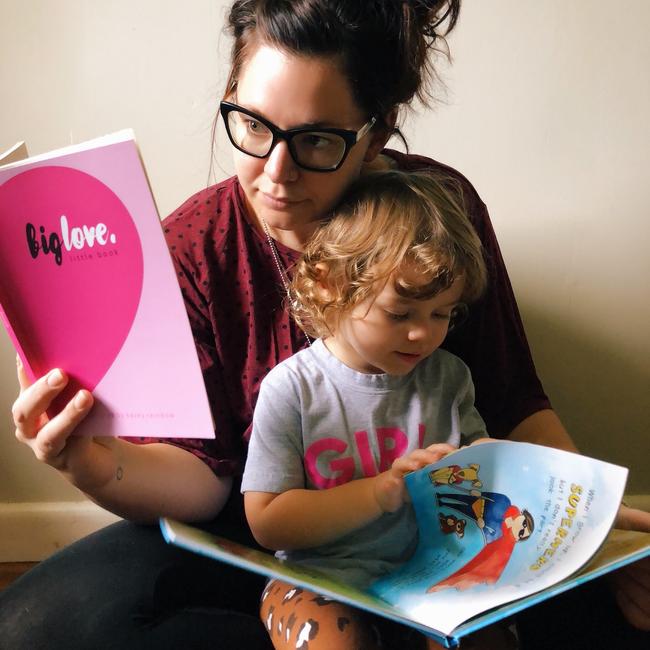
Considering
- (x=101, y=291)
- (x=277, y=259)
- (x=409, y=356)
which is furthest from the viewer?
(x=277, y=259)

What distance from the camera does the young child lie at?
2.72ft

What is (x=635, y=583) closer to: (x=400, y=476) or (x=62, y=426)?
(x=400, y=476)

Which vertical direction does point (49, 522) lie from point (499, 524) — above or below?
below

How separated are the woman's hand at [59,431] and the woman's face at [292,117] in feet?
1.07

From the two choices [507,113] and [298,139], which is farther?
[507,113]

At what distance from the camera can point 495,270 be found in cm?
107

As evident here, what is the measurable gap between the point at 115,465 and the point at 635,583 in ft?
2.14

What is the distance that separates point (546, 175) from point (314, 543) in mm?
814

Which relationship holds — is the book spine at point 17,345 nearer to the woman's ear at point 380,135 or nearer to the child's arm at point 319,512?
the child's arm at point 319,512

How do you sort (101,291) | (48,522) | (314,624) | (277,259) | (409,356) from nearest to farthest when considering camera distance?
1. (101,291)
2. (314,624)
3. (409,356)
4. (277,259)
5. (48,522)

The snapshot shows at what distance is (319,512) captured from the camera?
0.83 meters

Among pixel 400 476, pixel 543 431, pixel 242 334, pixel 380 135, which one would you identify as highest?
pixel 380 135

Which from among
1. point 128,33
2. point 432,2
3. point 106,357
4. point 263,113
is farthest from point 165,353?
point 128,33

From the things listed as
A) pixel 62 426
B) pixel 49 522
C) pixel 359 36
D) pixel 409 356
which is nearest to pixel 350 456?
pixel 409 356
